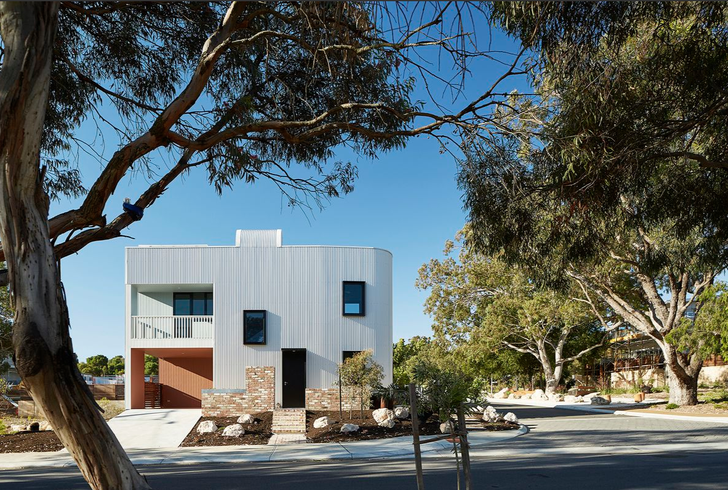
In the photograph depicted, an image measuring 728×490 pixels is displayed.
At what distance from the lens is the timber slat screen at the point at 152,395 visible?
2781 cm

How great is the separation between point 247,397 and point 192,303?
19.5 feet

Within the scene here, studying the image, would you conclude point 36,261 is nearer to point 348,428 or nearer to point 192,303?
point 348,428

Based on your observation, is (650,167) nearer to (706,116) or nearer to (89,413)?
(706,116)

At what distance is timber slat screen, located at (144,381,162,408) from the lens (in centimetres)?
2781

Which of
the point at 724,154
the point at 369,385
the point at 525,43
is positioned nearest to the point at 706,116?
the point at 724,154

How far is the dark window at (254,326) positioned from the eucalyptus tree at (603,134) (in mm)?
15640

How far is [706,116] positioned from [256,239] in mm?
19451

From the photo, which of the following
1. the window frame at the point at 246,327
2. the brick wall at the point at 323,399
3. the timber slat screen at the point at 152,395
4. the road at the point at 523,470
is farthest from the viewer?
the timber slat screen at the point at 152,395

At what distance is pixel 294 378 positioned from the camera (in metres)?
24.8

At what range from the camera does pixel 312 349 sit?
80.5 ft

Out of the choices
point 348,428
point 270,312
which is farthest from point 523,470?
point 270,312

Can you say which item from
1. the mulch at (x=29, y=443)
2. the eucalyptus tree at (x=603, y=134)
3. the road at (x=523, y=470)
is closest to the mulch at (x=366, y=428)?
the road at (x=523, y=470)

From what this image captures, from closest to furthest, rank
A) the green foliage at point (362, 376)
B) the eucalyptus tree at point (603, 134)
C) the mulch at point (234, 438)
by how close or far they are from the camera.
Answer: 1. the eucalyptus tree at point (603, 134)
2. the mulch at point (234, 438)
3. the green foliage at point (362, 376)

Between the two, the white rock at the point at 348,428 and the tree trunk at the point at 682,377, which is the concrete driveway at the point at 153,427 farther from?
the tree trunk at the point at 682,377
